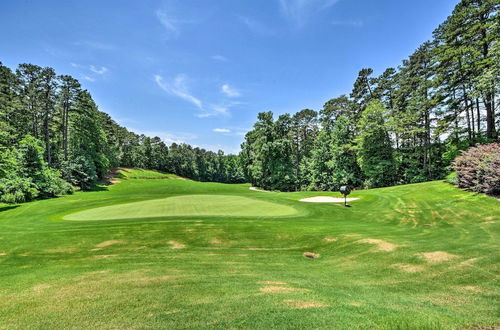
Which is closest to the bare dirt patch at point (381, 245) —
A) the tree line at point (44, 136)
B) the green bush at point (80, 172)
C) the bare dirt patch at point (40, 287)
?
the bare dirt patch at point (40, 287)

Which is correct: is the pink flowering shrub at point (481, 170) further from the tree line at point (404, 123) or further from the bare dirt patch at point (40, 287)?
the bare dirt patch at point (40, 287)

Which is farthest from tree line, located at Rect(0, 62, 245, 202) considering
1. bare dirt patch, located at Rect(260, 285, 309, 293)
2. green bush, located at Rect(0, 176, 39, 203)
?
bare dirt patch, located at Rect(260, 285, 309, 293)

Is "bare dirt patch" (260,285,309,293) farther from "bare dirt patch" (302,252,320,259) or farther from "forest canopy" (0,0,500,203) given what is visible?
"forest canopy" (0,0,500,203)

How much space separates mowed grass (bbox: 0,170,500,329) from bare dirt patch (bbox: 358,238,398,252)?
0.31ft

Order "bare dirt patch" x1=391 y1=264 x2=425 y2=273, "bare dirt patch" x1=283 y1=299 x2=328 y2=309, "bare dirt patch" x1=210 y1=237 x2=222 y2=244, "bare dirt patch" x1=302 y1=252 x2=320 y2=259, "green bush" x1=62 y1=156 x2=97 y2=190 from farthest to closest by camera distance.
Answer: "green bush" x1=62 y1=156 x2=97 y2=190 < "bare dirt patch" x1=210 y1=237 x2=222 y2=244 < "bare dirt patch" x1=302 y1=252 x2=320 y2=259 < "bare dirt patch" x1=391 y1=264 x2=425 y2=273 < "bare dirt patch" x1=283 y1=299 x2=328 y2=309

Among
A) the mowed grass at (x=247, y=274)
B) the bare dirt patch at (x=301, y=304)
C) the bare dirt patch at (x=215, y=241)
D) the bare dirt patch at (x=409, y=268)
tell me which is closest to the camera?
the mowed grass at (x=247, y=274)

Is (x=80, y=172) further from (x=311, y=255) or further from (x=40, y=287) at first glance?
(x=311, y=255)

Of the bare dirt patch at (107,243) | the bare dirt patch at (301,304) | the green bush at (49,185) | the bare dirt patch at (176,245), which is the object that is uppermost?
the green bush at (49,185)

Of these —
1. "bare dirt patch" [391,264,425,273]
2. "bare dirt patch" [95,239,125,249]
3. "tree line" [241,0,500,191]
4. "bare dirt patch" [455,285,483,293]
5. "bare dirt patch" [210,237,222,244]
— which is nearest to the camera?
"bare dirt patch" [455,285,483,293]

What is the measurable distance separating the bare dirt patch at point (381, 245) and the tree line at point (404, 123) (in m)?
17.8

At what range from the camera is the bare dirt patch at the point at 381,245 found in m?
7.68

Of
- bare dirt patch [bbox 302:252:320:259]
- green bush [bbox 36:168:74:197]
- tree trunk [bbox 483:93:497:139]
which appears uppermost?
tree trunk [bbox 483:93:497:139]

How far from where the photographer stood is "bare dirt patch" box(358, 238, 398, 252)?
25.2ft

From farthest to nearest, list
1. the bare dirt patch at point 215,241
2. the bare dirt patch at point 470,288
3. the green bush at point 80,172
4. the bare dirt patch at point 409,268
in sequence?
the green bush at point 80,172 < the bare dirt patch at point 215,241 < the bare dirt patch at point 409,268 < the bare dirt patch at point 470,288
